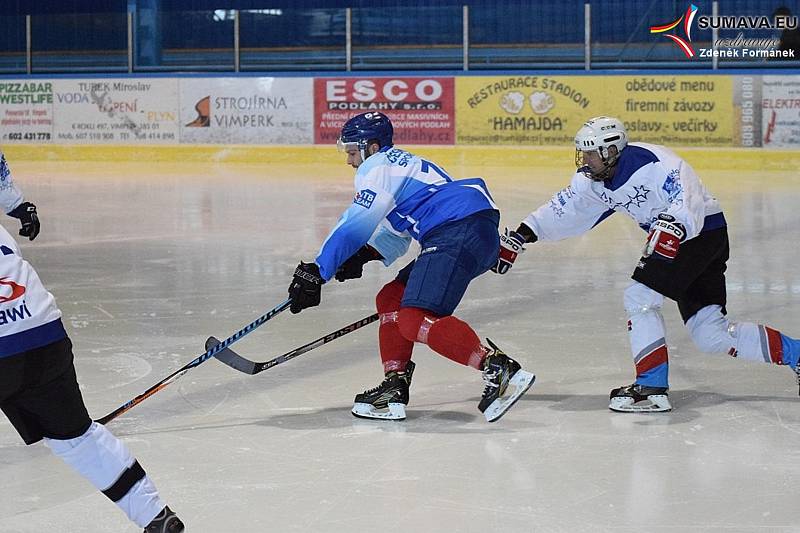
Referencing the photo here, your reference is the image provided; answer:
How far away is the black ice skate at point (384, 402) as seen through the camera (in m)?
3.99

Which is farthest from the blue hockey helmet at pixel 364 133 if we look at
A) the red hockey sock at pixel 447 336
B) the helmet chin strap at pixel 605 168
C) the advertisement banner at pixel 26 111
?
the advertisement banner at pixel 26 111

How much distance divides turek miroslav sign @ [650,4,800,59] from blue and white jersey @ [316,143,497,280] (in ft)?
35.5

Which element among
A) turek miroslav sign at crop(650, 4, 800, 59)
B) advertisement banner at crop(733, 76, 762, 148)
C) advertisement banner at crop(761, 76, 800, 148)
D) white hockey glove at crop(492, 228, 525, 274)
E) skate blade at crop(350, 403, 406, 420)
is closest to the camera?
skate blade at crop(350, 403, 406, 420)

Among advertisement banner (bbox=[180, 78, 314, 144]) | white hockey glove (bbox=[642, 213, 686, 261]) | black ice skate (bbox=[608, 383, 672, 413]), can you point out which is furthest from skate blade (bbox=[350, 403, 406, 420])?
advertisement banner (bbox=[180, 78, 314, 144])

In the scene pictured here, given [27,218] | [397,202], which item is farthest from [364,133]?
[27,218]

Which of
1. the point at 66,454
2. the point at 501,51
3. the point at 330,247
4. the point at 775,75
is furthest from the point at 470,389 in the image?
the point at 501,51

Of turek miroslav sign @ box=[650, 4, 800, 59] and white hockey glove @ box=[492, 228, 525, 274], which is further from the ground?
turek miroslav sign @ box=[650, 4, 800, 59]

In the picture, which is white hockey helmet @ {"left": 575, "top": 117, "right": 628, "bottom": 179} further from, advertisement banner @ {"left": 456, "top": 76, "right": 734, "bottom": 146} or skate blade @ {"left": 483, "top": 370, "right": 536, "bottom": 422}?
advertisement banner @ {"left": 456, "top": 76, "right": 734, "bottom": 146}

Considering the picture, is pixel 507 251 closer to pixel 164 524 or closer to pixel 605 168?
pixel 605 168

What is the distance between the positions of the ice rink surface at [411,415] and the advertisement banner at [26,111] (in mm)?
8540

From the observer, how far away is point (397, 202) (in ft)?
13.0

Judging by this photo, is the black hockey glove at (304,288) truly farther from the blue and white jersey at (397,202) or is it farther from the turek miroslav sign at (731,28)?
the turek miroslav sign at (731,28)

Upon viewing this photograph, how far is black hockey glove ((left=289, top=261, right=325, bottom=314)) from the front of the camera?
384cm

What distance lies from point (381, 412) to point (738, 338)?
124 cm
